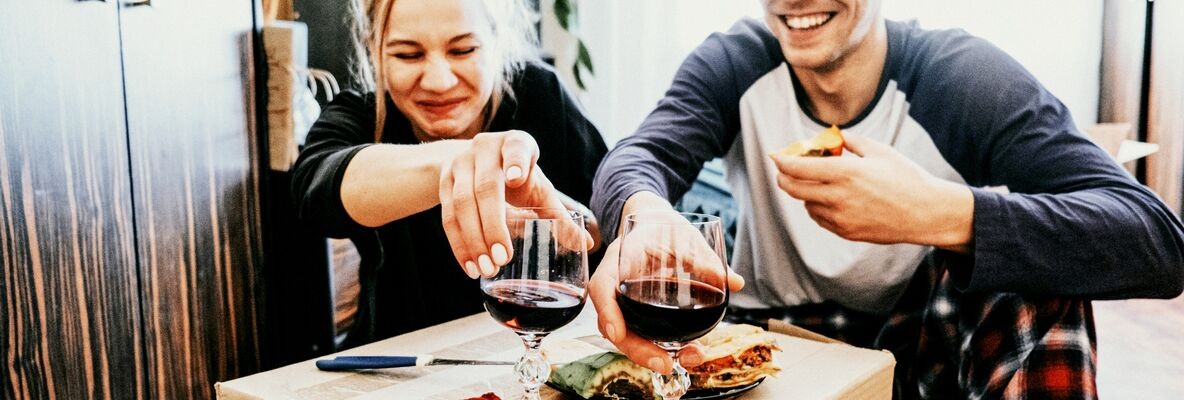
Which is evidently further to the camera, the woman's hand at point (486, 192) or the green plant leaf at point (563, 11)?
the green plant leaf at point (563, 11)

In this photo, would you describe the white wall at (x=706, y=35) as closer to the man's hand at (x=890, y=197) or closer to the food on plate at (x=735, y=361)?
the man's hand at (x=890, y=197)

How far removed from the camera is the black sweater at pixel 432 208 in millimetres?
1501

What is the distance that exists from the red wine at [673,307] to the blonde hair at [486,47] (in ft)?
2.91

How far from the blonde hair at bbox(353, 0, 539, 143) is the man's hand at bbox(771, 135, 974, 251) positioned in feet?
2.14

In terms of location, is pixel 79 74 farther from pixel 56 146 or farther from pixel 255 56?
pixel 255 56

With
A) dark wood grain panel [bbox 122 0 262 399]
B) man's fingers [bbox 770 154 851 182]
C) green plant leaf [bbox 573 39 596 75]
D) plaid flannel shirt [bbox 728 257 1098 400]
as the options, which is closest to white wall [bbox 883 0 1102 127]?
green plant leaf [bbox 573 39 596 75]

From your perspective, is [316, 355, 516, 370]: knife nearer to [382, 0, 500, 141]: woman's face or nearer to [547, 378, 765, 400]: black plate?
[547, 378, 765, 400]: black plate

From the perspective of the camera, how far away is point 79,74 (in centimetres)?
110

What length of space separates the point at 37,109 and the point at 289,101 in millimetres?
437

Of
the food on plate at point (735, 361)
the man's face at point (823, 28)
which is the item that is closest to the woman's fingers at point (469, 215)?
the food on plate at point (735, 361)

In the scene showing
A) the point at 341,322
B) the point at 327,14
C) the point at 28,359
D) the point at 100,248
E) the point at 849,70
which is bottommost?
the point at 341,322

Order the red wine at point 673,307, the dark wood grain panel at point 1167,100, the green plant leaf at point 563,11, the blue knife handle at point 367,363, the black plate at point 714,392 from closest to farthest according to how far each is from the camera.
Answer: the red wine at point 673,307 < the black plate at point 714,392 < the blue knife handle at point 367,363 < the dark wood grain panel at point 1167,100 < the green plant leaf at point 563,11

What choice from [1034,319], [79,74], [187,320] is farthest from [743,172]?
[79,74]

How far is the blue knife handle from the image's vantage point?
37.9 inches
